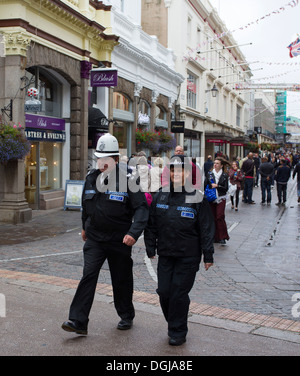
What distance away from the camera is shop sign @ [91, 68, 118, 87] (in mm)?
16750

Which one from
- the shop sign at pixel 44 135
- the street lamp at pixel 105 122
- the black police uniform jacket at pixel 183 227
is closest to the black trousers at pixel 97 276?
the black police uniform jacket at pixel 183 227

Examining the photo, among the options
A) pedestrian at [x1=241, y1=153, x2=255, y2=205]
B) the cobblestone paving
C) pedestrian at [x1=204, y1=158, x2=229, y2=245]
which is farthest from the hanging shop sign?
pedestrian at [x1=241, y1=153, x2=255, y2=205]

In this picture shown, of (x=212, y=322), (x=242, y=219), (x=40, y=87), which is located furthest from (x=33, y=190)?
(x=212, y=322)

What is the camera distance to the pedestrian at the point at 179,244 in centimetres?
457

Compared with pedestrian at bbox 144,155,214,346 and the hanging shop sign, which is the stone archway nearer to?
the hanging shop sign

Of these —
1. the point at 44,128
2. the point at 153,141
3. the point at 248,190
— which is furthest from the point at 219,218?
the point at 153,141

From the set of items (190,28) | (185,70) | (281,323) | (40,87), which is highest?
(190,28)

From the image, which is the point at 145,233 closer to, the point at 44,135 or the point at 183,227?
the point at 183,227

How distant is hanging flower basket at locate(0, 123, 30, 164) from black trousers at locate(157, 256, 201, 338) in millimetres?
8040

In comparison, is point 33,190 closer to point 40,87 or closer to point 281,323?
point 40,87

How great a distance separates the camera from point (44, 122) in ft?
49.2

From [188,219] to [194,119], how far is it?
2811 cm

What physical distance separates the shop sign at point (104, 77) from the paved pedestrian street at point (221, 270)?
5.90 metres

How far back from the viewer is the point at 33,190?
15.2m
